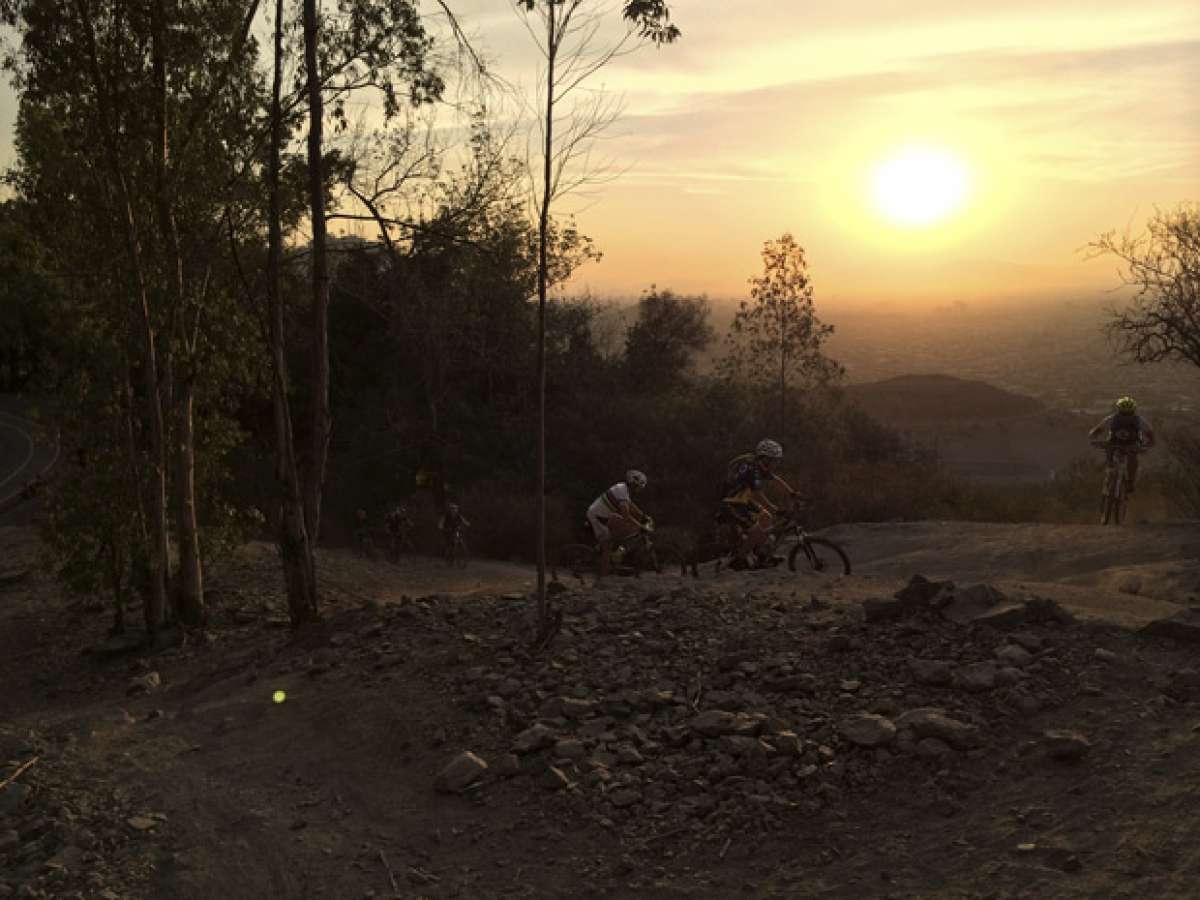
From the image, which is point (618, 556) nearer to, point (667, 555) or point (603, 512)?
point (603, 512)

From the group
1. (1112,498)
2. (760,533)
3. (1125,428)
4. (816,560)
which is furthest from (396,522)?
(1125,428)

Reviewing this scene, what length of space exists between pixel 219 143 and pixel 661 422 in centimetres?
2539

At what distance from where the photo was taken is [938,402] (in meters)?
107

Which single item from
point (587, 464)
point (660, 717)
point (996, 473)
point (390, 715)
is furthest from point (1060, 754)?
point (996, 473)

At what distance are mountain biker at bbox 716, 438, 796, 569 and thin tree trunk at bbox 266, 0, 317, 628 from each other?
6.30m

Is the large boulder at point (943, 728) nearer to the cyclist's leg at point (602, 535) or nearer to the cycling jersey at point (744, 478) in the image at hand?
the cycling jersey at point (744, 478)

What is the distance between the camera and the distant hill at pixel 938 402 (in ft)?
338

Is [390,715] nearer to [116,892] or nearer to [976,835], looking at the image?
[116,892]

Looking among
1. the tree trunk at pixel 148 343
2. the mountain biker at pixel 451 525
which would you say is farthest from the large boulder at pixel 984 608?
the mountain biker at pixel 451 525

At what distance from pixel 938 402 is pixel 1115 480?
94.7 m

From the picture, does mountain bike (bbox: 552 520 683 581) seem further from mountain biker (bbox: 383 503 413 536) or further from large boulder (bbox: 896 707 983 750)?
mountain biker (bbox: 383 503 413 536)

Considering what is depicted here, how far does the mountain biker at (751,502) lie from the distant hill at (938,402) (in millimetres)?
88135

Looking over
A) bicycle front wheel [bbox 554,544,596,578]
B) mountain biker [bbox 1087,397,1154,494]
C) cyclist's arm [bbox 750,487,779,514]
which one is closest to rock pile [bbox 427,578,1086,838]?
cyclist's arm [bbox 750,487,779,514]

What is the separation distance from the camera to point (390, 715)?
947cm
